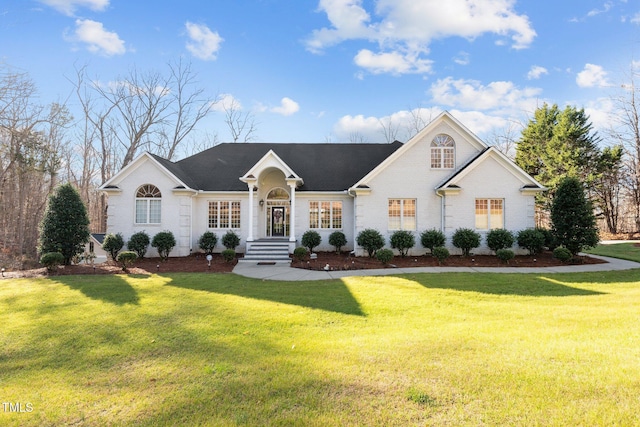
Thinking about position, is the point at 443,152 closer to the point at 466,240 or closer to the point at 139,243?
the point at 466,240

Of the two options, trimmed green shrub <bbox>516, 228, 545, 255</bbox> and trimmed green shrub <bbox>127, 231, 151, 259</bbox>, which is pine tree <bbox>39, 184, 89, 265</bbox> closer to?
trimmed green shrub <bbox>127, 231, 151, 259</bbox>

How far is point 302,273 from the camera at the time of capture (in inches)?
476

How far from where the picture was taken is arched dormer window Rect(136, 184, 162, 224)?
16.4 metres

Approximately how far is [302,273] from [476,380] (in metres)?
8.84

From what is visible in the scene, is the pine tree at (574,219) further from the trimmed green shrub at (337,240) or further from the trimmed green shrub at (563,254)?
the trimmed green shrub at (337,240)

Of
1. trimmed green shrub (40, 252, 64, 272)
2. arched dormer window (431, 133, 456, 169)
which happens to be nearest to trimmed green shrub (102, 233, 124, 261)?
trimmed green shrub (40, 252, 64, 272)

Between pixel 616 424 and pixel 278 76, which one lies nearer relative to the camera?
pixel 616 424

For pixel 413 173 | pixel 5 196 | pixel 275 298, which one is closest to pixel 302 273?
pixel 275 298

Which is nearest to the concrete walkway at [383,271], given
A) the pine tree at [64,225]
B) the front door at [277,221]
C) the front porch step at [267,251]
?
the front porch step at [267,251]

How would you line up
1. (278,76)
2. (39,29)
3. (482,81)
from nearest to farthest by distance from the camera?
(39,29) → (278,76) → (482,81)

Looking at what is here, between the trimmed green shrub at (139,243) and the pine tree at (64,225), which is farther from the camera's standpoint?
the trimmed green shrub at (139,243)

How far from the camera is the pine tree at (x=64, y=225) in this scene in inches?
525

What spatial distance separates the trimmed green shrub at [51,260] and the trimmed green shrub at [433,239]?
655 inches

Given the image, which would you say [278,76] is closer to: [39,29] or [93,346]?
[39,29]
